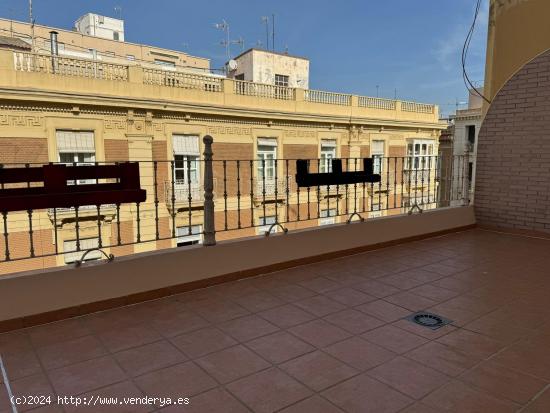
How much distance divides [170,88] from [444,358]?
12.4 meters

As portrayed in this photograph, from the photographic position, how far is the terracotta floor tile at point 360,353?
201 cm

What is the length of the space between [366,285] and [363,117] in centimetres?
1533

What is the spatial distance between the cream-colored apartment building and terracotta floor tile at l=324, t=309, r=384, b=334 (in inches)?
194

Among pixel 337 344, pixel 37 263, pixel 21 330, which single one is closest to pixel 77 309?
pixel 21 330

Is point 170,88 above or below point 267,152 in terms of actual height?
above

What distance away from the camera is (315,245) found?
12.6ft

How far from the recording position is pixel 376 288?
312cm

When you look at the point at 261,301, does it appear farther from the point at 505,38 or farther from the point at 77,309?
the point at 505,38

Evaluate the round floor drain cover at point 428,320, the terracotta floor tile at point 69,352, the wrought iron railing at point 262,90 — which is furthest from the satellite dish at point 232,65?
the terracotta floor tile at point 69,352

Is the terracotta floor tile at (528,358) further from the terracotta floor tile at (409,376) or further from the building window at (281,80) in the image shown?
the building window at (281,80)

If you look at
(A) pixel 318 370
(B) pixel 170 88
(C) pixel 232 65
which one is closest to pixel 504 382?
(A) pixel 318 370

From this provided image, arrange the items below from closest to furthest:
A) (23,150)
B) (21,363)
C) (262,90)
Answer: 1. (21,363)
2. (23,150)
3. (262,90)

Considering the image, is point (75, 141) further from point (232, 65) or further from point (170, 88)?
point (232, 65)

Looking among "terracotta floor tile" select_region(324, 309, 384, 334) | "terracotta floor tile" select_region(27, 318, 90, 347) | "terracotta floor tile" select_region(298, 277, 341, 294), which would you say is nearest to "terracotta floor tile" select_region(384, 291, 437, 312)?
"terracotta floor tile" select_region(324, 309, 384, 334)
